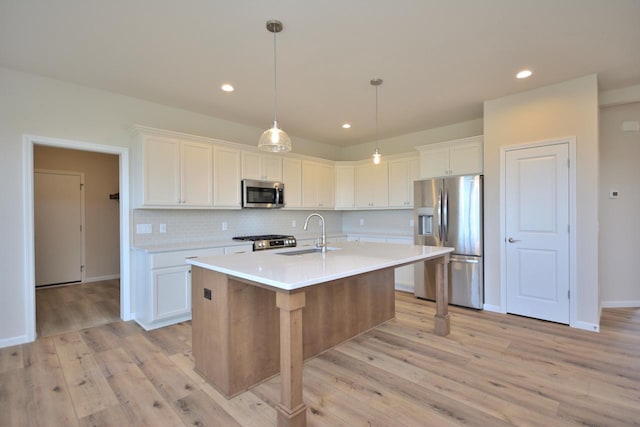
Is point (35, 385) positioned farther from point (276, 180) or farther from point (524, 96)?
point (524, 96)

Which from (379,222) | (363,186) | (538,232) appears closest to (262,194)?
(363,186)

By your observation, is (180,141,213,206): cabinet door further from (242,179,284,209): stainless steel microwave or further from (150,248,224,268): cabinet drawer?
(150,248,224,268): cabinet drawer

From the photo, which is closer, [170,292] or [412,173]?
[170,292]

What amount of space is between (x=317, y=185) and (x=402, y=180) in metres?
1.48

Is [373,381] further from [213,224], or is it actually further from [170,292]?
[213,224]

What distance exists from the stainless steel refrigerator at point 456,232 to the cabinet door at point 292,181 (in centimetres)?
198

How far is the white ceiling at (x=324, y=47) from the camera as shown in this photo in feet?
7.09

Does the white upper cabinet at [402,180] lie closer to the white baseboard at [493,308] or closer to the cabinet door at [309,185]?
the cabinet door at [309,185]

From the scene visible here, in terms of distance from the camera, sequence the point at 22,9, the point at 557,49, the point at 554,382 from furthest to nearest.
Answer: the point at 557,49, the point at 554,382, the point at 22,9

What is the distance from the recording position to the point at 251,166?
459 centimetres

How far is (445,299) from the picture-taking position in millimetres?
3207

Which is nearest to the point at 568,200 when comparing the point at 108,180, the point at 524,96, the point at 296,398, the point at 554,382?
the point at 524,96

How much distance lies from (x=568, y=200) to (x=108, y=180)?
24.2ft

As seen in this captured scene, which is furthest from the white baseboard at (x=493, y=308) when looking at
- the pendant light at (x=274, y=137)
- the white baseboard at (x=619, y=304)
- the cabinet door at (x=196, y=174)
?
the cabinet door at (x=196, y=174)
